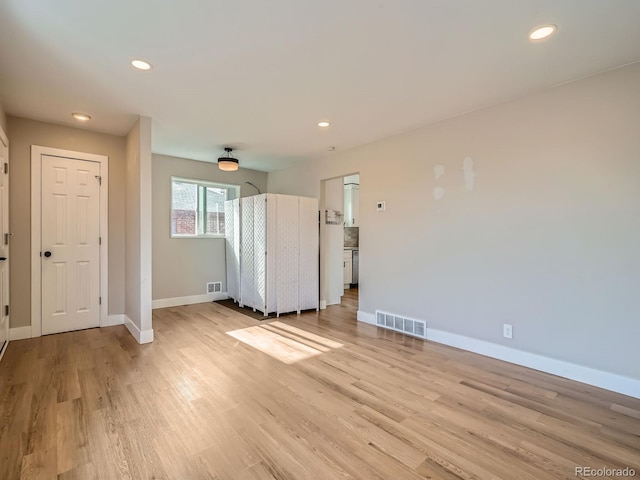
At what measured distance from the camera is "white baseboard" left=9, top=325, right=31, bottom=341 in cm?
350

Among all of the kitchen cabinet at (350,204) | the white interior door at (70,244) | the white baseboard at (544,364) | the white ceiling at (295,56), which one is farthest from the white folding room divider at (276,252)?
the kitchen cabinet at (350,204)

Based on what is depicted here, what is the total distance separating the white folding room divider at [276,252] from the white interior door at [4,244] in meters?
2.76

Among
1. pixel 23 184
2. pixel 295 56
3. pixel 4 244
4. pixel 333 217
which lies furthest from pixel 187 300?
pixel 295 56

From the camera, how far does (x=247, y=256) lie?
503 centimetres

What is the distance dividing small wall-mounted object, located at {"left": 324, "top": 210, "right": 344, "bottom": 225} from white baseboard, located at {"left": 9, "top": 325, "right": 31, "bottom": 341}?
415 cm

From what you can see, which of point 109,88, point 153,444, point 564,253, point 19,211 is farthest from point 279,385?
point 19,211

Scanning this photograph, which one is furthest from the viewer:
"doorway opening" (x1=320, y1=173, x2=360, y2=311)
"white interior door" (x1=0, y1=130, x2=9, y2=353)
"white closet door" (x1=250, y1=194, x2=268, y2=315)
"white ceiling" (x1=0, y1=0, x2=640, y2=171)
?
"doorway opening" (x1=320, y1=173, x2=360, y2=311)

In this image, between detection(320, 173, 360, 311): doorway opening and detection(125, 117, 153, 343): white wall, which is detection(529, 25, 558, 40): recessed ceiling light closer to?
detection(320, 173, 360, 311): doorway opening

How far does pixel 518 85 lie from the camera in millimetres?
2678

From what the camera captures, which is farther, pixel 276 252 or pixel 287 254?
pixel 287 254

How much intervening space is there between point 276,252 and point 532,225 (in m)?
3.22

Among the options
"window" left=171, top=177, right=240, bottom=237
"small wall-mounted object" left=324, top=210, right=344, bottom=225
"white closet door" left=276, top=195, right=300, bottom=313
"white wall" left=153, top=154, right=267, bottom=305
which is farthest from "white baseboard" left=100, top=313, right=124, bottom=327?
"small wall-mounted object" left=324, top=210, right=344, bottom=225

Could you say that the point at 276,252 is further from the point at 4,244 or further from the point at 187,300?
the point at 4,244

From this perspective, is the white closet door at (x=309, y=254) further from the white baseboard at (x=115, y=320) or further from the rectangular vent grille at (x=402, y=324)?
the white baseboard at (x=115, y=320)
